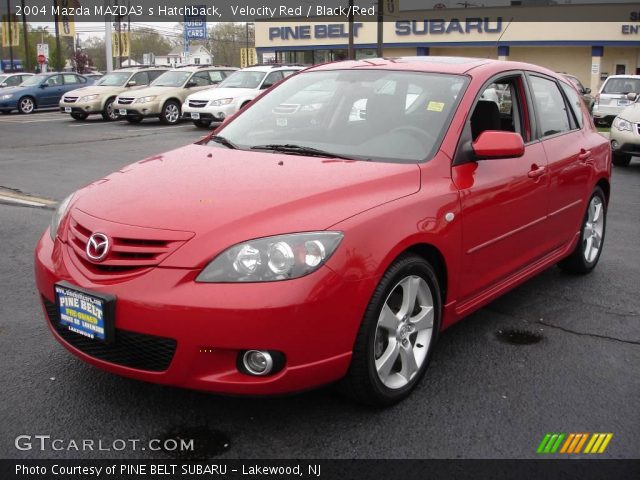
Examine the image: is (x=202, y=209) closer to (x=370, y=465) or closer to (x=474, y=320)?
(x=370, y=465)

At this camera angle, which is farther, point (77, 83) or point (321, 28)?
point (321, 28)

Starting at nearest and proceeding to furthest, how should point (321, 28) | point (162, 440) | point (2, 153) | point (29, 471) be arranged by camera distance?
point (29, 471) < point (162, 440) < point (2, 153) < point (321, 28)

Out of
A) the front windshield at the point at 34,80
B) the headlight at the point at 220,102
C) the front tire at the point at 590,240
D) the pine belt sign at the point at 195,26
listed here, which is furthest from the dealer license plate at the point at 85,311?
the pine belt sign at the point at 195,26

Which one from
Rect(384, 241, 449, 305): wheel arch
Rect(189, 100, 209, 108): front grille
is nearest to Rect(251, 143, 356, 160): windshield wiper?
Rect(384, 241, 449, 305): wheel arch

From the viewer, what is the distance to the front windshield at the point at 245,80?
64.7 ft

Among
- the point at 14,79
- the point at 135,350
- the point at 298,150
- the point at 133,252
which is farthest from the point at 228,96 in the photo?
the point at 135,350

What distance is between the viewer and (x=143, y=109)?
67.4 ft

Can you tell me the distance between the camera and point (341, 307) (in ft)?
9.58

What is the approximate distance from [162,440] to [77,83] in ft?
87.4

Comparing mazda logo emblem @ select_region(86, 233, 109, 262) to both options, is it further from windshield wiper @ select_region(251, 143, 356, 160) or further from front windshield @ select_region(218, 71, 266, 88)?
front windshield @ select_region(218, 71, 266, 88)

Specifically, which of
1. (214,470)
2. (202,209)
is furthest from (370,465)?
(202,209)

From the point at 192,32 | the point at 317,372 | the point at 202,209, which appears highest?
the point at 192,32

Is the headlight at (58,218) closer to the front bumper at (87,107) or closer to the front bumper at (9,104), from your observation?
the front bumper at (87,107)

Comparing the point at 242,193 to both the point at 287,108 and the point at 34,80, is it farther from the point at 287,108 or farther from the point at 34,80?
the point at 34,80
